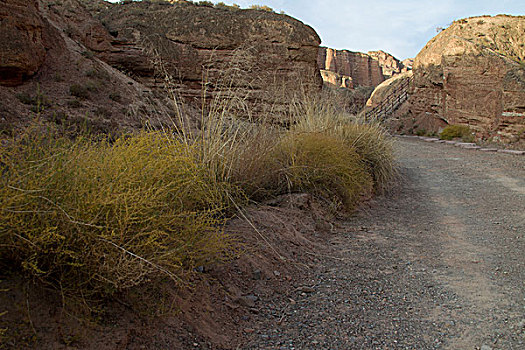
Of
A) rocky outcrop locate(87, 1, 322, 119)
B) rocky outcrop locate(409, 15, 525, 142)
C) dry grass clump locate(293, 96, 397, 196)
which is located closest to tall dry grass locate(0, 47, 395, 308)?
dry grass clump locate(293, 96, 397, 196)

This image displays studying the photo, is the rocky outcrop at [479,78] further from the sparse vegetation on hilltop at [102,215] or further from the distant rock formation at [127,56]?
the sparse vegetation on hilltop at [102,215]

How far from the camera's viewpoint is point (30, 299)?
60.5 inches

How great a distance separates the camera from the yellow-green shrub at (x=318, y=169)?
173 inches

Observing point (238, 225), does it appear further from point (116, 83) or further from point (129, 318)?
point (116, 83)

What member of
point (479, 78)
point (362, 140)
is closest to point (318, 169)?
point (362, 140)

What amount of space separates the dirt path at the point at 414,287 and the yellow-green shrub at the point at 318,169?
44 centimetres

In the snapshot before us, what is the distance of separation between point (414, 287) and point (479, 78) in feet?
57.2

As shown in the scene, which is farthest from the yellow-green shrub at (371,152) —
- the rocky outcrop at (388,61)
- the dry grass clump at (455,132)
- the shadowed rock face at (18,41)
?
the rocky outcrop at (388,61)

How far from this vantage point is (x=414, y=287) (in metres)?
2.76

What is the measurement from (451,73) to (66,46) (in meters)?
17.3

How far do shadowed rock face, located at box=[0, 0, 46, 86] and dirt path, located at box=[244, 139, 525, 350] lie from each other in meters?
9.76

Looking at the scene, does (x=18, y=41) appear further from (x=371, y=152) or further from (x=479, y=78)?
(x=479, y=78)

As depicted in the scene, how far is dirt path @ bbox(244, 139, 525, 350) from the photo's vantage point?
2092mm

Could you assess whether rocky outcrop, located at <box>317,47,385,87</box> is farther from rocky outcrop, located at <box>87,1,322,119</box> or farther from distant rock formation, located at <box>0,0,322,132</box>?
distant rock formation, located at <box>0,0,322,132</box>
